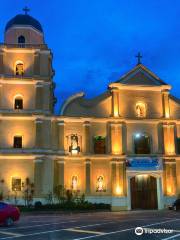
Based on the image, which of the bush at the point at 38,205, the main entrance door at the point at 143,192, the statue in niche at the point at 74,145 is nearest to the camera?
the bush at the point at 38,205

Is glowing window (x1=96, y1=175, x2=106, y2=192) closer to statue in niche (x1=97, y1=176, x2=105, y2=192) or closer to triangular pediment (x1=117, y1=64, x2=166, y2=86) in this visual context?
statue in niche (x1=97, y1=176, x2=105, y2=192)

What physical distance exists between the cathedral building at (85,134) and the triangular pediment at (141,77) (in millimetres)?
101

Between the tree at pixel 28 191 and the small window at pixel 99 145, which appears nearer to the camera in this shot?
the tree at pixel 28 191

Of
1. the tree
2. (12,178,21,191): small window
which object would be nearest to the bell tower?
(12,178,21,191): small window

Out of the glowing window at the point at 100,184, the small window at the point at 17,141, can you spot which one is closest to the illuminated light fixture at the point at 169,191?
the glowing window at the point at 100,184

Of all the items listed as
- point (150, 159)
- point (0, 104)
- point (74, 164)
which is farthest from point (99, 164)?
point (0, 104)

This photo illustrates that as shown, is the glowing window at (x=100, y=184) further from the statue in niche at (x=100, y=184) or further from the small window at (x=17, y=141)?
the small window at (x=17, y=141)

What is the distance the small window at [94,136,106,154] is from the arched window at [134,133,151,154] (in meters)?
3.16

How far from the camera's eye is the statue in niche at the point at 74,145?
38.4 meters

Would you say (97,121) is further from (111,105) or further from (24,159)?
(24,159)

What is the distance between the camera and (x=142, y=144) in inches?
→ 1586

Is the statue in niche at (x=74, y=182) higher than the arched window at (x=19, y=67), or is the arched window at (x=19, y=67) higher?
the arched window at (x=19, y=67)

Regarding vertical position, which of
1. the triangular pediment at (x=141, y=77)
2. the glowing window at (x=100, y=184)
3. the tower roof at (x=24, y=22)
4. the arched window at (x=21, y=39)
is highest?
the tower roof at (x=24, y=22)

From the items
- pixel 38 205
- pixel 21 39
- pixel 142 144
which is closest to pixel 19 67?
pixel 21 39
